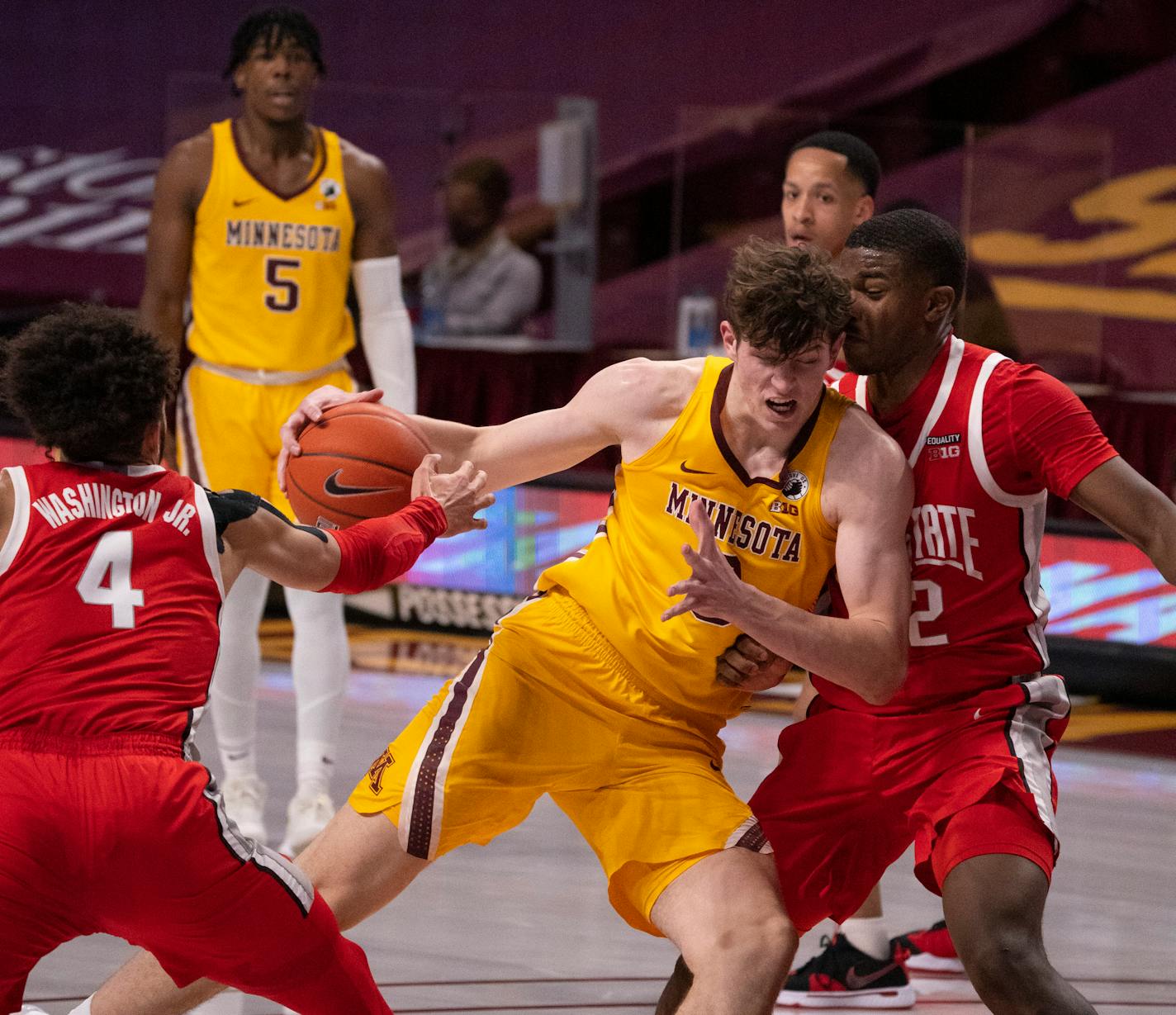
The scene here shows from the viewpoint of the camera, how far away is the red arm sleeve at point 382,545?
329cm

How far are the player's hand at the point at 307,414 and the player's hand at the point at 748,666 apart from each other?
3.19 ft

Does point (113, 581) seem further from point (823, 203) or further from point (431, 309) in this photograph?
point (431, 309)

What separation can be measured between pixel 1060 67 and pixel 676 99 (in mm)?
2318

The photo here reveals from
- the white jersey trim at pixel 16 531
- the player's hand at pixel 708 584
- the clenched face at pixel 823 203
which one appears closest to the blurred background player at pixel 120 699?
the white jersey trim at pixel 16 531

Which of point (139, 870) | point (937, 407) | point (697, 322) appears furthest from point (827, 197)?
point (697, 322)

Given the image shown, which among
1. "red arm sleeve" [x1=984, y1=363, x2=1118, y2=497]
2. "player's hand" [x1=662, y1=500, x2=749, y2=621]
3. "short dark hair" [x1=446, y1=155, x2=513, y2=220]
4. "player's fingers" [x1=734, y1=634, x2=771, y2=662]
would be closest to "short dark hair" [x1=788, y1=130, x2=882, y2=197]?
"red arm sleeve" [x1=984, y1=363, x2=1118, y2=497]

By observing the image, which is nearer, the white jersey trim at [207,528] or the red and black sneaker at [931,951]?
the white jersey trim at [207,528]

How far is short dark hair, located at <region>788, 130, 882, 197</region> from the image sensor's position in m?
4.67

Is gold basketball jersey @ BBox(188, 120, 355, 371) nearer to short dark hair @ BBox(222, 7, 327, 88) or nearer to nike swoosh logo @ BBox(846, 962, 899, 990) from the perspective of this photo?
short dark hair @ BBox(222, 7, 327, 88)

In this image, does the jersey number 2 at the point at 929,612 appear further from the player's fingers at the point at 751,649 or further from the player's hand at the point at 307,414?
the player's hand at the point at 307,414

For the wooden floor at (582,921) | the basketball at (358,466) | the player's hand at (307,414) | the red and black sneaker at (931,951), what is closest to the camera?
the basketball at (358,466)

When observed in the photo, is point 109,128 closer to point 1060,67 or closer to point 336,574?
point 1060,67

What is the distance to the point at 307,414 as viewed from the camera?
3941mm

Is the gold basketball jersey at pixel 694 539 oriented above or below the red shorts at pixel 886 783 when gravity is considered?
above
